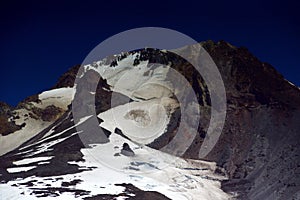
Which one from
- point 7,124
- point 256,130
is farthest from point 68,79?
point 256,130

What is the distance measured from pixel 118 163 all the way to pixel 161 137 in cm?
1727

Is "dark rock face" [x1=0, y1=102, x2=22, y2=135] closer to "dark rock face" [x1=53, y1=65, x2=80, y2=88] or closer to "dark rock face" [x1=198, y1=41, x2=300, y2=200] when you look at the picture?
"dark rock face" [x1=53, y1=65, x2=80, y2=88]

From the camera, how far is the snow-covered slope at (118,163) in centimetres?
5066

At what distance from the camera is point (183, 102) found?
90.2 metres

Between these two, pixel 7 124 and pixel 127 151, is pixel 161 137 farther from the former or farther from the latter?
pixel 7 124

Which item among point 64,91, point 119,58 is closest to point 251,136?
point 119,58

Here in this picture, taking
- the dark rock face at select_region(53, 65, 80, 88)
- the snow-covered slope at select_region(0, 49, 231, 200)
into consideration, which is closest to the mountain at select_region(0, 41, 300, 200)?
the snow-covered slope at select_region(0, 49, 231, 200)

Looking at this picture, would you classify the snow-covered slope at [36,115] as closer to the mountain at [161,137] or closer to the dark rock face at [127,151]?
the mountain at [161,137]

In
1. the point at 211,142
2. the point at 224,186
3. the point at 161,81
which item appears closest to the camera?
the point at 224,186

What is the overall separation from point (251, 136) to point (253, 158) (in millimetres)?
6968

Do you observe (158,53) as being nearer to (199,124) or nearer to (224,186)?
(199,124)

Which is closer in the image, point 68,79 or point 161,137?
point 161,137

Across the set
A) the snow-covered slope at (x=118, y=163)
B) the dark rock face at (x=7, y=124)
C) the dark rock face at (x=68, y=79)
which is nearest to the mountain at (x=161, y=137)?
the snow-covered slope at (x=118, y=163)

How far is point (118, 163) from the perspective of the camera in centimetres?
6288
